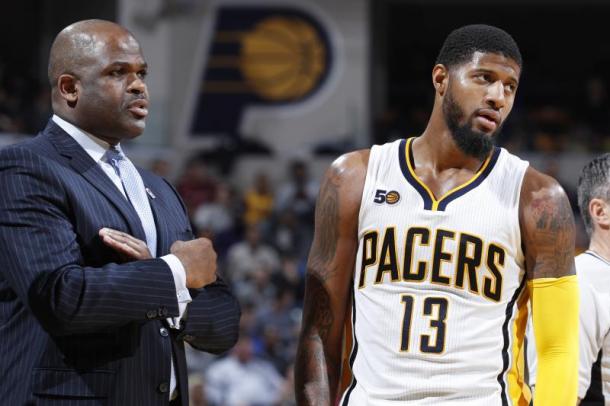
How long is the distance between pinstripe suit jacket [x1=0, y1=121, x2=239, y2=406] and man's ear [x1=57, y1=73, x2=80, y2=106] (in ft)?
0.44

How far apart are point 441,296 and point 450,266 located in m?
0.10

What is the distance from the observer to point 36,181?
3223mm

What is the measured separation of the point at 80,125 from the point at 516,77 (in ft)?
4.57

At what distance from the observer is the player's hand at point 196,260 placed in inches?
129

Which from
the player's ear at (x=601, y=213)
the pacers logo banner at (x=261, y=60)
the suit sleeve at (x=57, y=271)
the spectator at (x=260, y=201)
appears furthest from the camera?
the pacers logo banner at (x=261, y=60)

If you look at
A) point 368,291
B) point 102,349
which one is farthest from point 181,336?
point 368,291

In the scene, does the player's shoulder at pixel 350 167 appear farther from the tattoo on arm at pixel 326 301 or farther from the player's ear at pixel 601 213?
the player's ear at pixel 601 213

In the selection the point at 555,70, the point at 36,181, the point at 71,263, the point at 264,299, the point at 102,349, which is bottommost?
the point at 264,299

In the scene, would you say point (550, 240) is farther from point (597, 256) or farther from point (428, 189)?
point (597, 256)

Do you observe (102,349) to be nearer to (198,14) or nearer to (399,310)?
(399,310)

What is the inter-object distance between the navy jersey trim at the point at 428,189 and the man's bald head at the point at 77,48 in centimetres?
104

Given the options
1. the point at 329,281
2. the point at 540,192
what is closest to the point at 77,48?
the point at 329,281

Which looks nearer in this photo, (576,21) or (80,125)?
(80,125)

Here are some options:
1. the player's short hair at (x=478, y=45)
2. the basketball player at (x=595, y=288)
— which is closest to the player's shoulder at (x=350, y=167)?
the player's short hair at (x=478, y=45)
